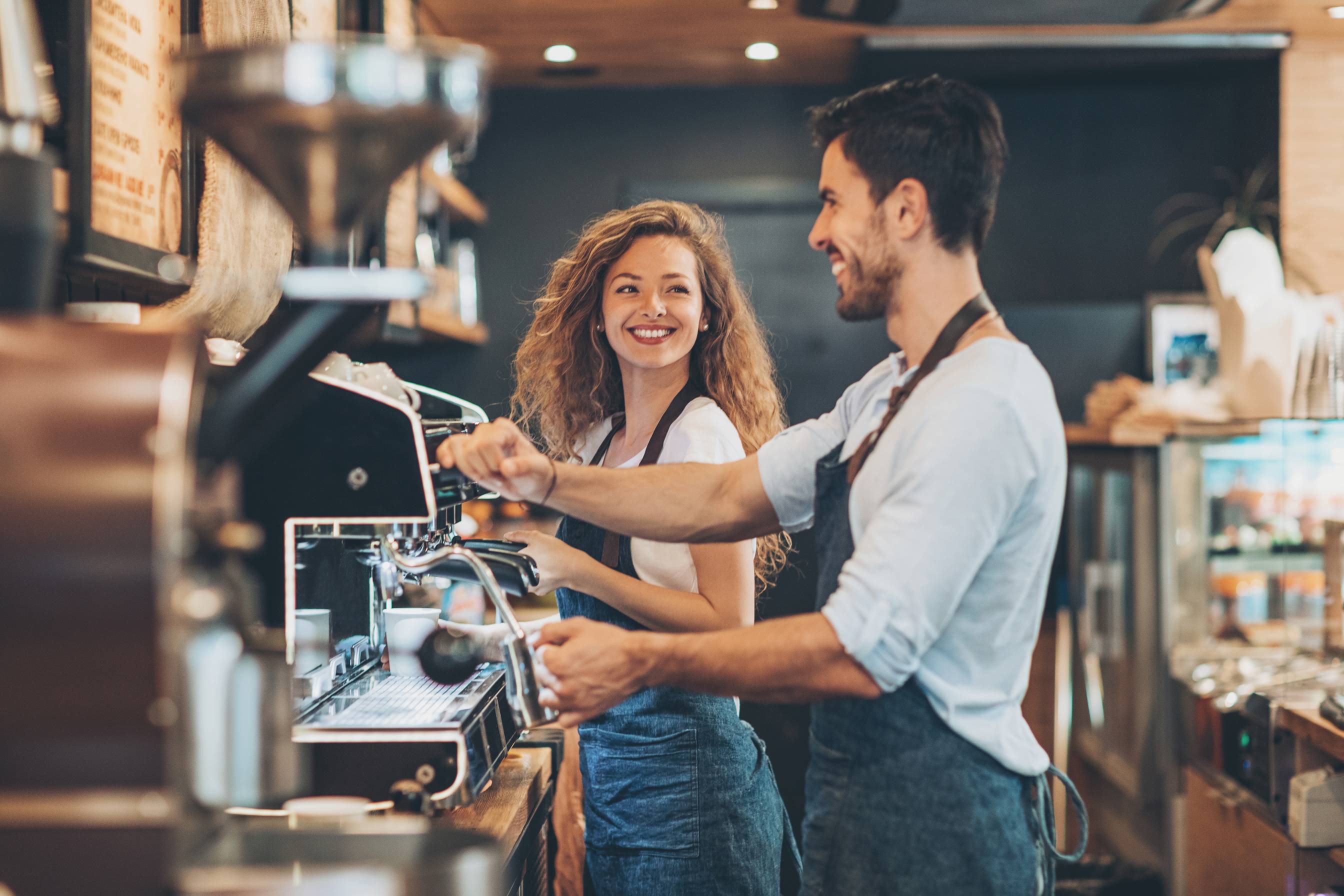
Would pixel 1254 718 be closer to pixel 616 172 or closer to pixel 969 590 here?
pixel 969 590

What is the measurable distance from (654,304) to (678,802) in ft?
2.68

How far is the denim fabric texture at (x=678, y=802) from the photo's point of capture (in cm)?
167

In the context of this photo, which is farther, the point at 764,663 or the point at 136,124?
the point at 136,124

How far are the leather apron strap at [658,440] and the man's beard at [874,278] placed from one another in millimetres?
534

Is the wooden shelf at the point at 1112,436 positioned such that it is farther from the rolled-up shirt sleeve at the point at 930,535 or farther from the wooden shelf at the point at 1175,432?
the rolled-up shirt sleeve at the point at 930,535

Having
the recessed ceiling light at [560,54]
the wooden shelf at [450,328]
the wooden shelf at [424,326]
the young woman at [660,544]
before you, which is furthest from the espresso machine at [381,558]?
the recessed ceiling light at [560,54]

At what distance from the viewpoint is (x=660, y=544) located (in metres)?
1.81

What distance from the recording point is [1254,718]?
2.67 meters

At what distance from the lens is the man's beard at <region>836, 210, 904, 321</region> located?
1.37 metres

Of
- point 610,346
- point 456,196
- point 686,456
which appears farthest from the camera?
point 456,196

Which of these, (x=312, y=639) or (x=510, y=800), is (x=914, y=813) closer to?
(x=510, y=800)

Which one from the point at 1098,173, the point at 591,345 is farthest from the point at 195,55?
the point at 1098,173

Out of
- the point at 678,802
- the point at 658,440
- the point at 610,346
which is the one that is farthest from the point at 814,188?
the point at 678,802

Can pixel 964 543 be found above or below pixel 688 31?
below
